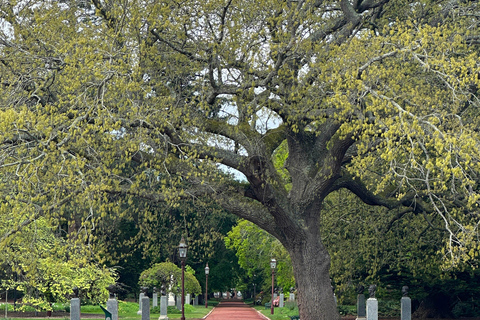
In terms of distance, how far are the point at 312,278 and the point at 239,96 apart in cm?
484

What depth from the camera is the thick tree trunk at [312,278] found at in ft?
50.0

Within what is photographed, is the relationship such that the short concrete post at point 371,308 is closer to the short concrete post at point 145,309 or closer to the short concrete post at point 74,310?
the short concrete post at point 74,310

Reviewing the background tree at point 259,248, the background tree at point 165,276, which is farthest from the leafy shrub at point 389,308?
the background tree at point 165,276

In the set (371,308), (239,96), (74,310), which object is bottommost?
(371,308)

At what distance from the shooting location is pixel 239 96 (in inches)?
576


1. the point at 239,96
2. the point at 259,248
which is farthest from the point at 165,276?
the point at 239,96

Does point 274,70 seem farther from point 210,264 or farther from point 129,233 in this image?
point 210,264

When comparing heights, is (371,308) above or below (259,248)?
below

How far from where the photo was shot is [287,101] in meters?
14.6

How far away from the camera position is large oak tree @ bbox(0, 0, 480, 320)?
1215 centimetres

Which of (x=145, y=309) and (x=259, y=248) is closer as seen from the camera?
(x=145, y=309)

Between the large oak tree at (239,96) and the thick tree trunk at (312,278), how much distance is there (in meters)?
0.03

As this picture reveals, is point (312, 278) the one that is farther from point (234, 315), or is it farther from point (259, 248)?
point (234, 315)

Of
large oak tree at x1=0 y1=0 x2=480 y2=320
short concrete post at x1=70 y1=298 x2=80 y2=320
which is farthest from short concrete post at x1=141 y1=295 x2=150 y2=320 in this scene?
large oak tree at x1=0 y1=0 x2=480 y2=320
